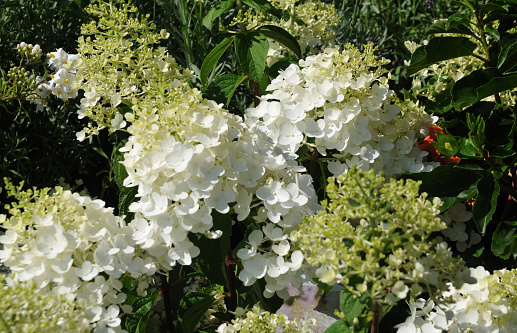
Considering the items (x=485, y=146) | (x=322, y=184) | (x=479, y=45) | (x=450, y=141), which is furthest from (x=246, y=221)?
(x=479, y=45)

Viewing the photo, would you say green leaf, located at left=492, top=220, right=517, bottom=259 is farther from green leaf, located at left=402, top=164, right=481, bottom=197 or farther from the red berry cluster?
the red berry cluster

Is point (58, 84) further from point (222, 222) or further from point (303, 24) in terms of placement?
point (222, 222)

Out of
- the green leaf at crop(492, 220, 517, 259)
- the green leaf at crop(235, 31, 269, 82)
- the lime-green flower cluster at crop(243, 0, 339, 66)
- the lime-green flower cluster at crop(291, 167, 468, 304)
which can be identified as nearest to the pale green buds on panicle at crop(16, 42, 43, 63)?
the lime-green flower cluster at crop(243, 0, 339, 66)

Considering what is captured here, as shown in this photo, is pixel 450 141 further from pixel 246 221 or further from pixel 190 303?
pixel 190 303

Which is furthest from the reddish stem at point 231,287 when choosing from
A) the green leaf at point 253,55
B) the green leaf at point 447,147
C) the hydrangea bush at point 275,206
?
the green leaf at point 447,147

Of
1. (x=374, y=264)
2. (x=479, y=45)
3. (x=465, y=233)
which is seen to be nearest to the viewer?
(x=374, y=264)

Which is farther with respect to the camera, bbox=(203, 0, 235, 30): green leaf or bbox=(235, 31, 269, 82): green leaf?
bbox=(203, 0, 235, 30): green leaf

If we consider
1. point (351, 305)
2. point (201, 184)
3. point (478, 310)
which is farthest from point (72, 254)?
point (478, 310)

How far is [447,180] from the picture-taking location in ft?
5.05

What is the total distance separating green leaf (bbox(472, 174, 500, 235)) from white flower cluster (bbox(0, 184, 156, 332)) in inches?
31.0

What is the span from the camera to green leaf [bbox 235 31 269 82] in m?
1.57

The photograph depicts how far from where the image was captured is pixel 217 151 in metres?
1.18

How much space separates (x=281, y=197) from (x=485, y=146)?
72cm

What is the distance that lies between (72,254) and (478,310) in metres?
0.79
